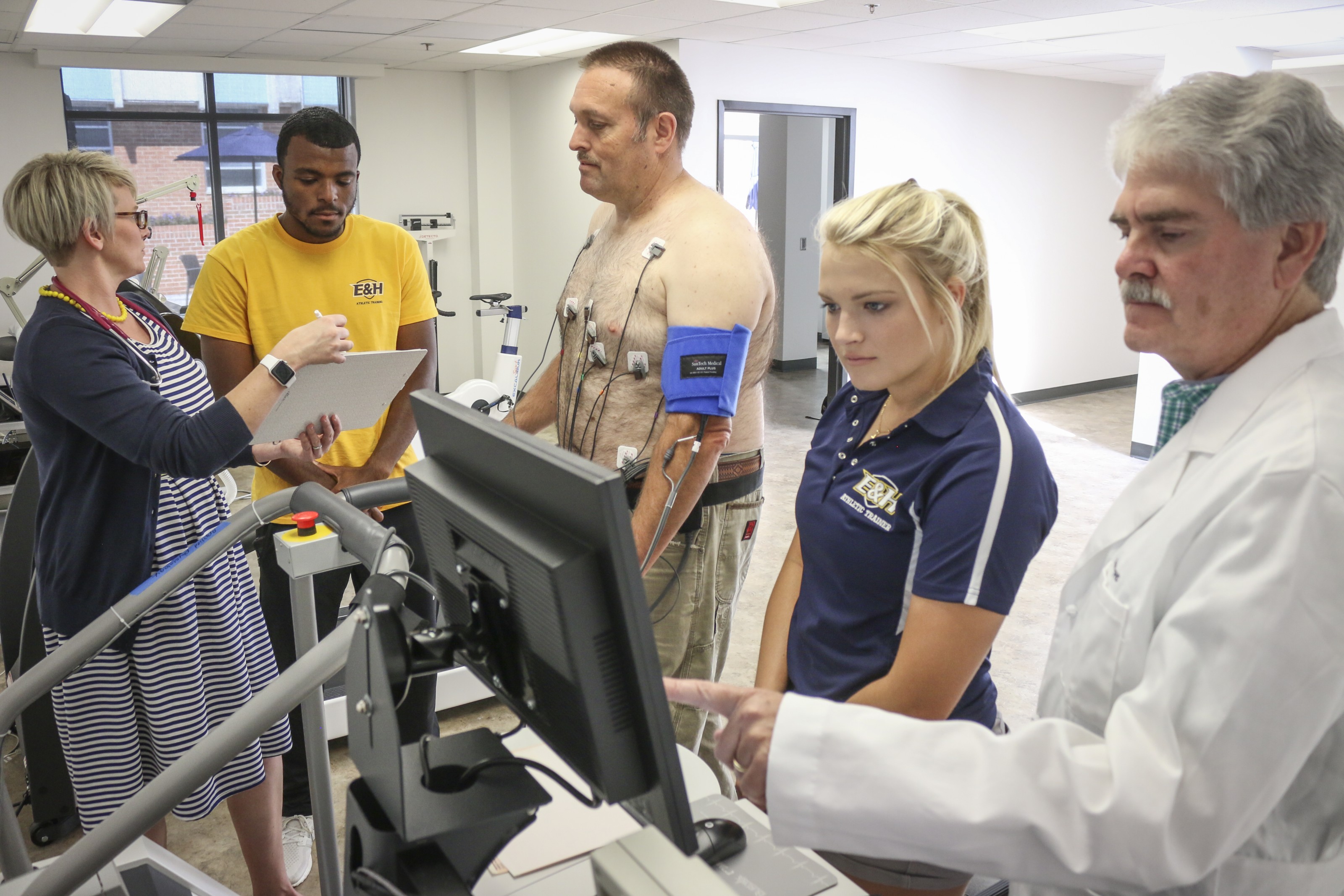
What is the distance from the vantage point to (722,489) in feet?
6.71

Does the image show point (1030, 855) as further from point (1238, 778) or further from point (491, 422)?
point (491, 422)

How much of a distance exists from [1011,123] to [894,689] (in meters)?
7.61

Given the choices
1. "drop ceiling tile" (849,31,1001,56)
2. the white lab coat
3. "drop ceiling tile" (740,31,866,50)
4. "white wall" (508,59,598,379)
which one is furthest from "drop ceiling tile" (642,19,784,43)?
the white lab coat

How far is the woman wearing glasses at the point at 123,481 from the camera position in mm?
1693

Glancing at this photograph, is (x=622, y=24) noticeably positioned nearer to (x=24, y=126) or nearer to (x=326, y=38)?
(x=326, y=38)

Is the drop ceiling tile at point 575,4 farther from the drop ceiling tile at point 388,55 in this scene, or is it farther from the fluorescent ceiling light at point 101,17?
the drop ceiling tile at point 388,55

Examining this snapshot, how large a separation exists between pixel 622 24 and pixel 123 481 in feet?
15.5

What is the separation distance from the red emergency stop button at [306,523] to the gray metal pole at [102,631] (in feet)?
0.24

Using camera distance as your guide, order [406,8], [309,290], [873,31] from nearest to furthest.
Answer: [309,290] → [406,8] → [873,31]

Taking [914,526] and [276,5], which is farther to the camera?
[276,5]

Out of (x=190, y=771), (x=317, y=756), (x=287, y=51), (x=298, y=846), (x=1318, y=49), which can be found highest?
(x=287, y=51)

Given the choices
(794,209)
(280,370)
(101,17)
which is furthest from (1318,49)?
(101,17)

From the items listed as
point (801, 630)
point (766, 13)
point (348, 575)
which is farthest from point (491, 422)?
point (766, 13)

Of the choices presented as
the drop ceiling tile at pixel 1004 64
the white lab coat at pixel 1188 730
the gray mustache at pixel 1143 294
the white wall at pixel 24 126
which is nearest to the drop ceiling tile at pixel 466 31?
the white wall at pixel 24 126
